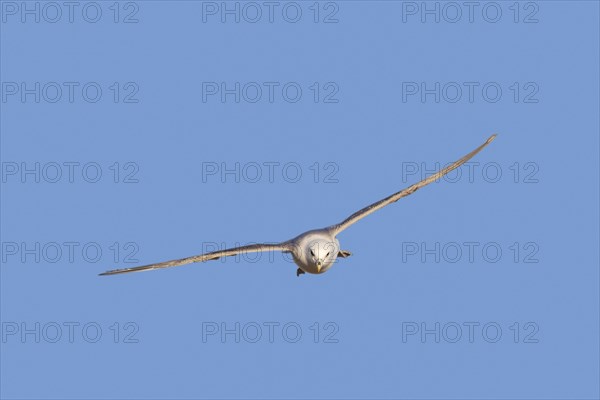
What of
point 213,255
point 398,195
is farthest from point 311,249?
point 398,195

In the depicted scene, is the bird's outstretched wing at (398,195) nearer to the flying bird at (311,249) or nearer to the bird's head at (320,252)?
the flying bird at (311,249)

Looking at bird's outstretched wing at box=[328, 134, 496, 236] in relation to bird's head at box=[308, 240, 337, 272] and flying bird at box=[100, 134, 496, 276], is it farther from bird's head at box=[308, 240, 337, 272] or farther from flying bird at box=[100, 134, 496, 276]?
bird's head at box=[308, 240, 337, 272]

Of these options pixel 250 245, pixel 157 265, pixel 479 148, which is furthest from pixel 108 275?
pixel 479 148

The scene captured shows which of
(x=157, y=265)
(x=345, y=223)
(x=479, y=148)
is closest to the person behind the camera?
(x=157, y=265)

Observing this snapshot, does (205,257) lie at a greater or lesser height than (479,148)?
lesser

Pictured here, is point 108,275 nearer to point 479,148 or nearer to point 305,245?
point 305,245

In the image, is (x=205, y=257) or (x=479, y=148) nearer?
(x=205, y=257)

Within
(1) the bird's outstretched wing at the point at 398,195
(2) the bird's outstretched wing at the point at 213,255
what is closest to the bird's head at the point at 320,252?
(2) the bird's outstretched wing at the point at 213,255

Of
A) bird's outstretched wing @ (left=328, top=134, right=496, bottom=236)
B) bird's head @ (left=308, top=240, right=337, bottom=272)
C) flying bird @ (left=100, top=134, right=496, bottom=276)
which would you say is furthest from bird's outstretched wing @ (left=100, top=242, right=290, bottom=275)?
bird's outstretched wing @ (left=328, top=134, right=496, bottom=236)

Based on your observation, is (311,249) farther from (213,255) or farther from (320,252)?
(213,255)

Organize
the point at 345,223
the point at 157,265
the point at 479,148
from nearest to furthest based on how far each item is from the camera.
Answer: the point at 157,265
the point at 345,223
the point at 479,148

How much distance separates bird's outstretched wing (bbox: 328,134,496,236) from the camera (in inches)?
1481

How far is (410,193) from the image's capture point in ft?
129

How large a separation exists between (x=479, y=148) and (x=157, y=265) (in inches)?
501
